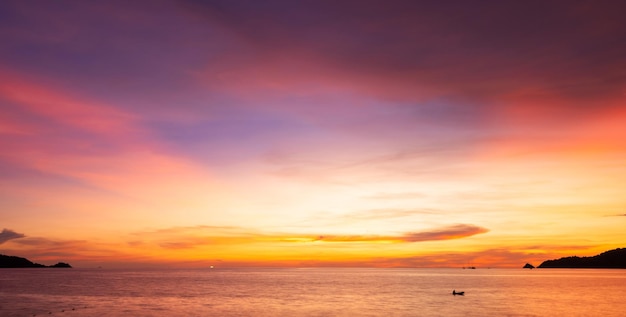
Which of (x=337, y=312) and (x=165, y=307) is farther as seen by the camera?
(x=165, y=307)

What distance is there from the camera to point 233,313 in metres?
79.6

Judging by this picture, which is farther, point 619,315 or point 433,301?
point 433,301

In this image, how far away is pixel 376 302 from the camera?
98125mm

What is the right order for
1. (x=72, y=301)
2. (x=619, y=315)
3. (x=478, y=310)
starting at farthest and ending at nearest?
(x=72, y=301)
(x=478, y=310)
(x=619, y=315)

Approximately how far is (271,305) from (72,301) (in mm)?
41086

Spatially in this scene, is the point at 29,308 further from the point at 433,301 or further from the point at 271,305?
the point at 433,301

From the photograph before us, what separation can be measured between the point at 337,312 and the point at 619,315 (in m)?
45.5

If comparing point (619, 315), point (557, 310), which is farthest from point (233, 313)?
point (619, 315)

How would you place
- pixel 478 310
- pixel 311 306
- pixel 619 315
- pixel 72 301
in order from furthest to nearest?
pixel 72 301 < pixel 311 306 < pixel 478 310 < pixel 619 315

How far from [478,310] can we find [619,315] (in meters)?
21.6

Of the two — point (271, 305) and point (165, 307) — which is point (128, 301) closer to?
point (165, 307)

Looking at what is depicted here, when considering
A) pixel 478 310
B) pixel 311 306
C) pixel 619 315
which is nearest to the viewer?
pixel 619 315

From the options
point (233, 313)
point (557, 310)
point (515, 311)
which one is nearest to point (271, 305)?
point (233, 313)

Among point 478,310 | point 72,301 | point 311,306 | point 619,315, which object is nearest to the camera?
point 619,315
